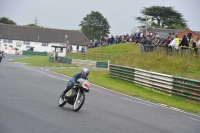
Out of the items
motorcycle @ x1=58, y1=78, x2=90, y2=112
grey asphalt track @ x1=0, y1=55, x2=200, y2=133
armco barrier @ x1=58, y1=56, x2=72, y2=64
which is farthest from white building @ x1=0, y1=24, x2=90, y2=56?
motorcycle @ x1=58, y1=78, x2=90, y2=112

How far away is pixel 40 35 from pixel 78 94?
4188 inches

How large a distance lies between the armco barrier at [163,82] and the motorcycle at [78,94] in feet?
29.6

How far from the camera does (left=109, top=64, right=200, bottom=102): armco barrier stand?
2227cm

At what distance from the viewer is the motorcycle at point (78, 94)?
45.5 feet

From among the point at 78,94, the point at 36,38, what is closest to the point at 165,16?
the point at 36,38

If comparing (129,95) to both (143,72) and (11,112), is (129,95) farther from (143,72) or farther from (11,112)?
(11,112)

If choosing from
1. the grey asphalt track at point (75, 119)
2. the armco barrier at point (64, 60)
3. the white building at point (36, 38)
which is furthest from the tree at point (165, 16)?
the grey asphalt track at point (75, 119)

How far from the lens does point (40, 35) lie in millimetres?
119125

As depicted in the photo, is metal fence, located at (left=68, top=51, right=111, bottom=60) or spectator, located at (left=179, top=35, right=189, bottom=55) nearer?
spectator, located at (left=179, top=35, right=189, bottom=55)

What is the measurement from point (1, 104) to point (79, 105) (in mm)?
2309

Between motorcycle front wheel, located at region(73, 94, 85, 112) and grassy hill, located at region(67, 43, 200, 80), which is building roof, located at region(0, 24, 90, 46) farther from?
motorcycle front wheel, located at region(73, 94, 85, 112)

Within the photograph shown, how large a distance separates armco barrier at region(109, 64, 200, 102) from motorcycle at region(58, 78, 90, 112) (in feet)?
29.6

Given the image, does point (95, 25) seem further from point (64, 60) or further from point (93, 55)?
point (64, 60)

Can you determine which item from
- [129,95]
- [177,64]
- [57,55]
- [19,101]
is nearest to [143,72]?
[177,64]
